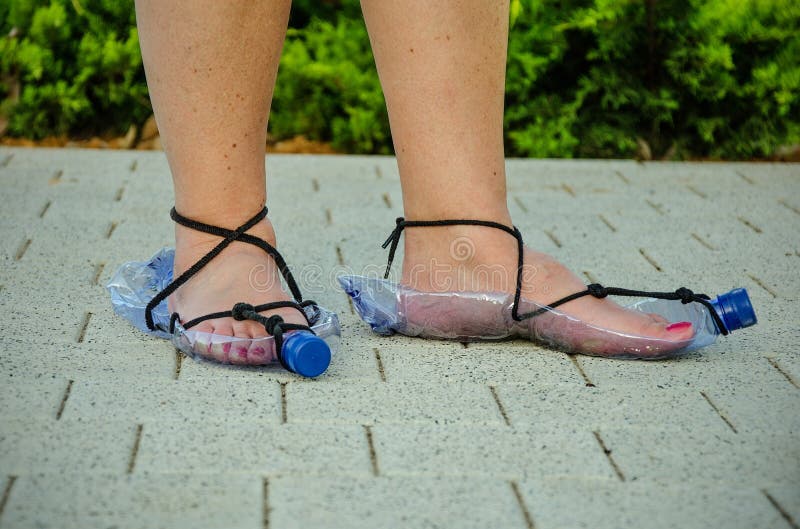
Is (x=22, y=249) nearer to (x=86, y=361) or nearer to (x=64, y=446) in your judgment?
(x=86, y=361)

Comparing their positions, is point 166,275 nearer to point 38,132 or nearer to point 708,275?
point 708,275

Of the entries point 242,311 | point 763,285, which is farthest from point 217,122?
point 763,285

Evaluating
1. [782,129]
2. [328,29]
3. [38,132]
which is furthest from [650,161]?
[38,132]

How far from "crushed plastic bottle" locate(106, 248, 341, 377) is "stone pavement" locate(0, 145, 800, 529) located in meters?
0.03

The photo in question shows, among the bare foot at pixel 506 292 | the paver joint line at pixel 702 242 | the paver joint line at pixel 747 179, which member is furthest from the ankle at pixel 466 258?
the paver joint line at pixel 747 179

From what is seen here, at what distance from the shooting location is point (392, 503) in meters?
1.37

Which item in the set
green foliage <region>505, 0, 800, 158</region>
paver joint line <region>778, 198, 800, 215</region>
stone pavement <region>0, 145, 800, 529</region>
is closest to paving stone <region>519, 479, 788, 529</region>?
stone pavement <region>0, 145, 800, 529</region>

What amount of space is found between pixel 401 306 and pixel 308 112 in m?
2.17

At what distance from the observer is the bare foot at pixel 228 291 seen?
1.79 metres

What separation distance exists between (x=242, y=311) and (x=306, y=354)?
16 centimetres

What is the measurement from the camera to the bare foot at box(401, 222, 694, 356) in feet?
6.16

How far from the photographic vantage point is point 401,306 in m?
1.96

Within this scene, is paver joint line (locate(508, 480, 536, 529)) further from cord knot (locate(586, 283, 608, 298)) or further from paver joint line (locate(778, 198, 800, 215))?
paver joint line (locate(778, 198, 800, 215))

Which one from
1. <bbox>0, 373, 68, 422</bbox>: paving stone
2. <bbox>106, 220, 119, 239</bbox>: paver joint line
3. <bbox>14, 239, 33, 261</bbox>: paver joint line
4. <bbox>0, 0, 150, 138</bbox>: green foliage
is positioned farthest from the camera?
<bbox>0, 0, 150, 138</bbox>: green foliage
